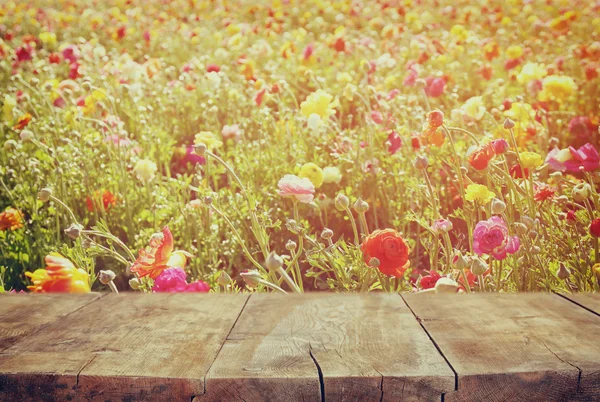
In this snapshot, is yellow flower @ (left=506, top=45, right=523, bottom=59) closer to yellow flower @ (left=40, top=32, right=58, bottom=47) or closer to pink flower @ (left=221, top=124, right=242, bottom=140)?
pink flower @ (left=221, top=124, right=242, bottom=140)

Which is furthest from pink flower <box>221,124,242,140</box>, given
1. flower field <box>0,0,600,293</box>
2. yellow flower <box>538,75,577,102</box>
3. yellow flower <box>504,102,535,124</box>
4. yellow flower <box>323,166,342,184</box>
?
yellow flower <box>538,75,577,102</box>

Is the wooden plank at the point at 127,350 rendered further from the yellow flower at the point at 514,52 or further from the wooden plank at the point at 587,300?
the yellow flower at the point at 514,52

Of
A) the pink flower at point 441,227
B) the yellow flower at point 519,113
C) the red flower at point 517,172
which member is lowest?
the pink flower at point 441,227

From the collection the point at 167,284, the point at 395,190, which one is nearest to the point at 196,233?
the point at 167,284

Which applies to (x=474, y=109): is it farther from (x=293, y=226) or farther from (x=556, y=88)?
(x=293, y=226)

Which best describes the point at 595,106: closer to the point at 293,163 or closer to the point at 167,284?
the point at 293,163

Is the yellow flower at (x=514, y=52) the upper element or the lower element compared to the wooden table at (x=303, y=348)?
upper

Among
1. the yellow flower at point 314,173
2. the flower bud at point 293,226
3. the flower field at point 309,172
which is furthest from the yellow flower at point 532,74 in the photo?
the flower bud at point 293,226

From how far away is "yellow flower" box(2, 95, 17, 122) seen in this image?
2143 mm

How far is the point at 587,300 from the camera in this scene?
141 cm

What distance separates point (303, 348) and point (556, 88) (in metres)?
1.28

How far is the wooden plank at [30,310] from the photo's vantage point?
49.5 inches

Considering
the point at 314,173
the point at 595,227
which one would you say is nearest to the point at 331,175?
the point at 314,173

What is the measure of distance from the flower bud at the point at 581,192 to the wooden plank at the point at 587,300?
0.25 meters
